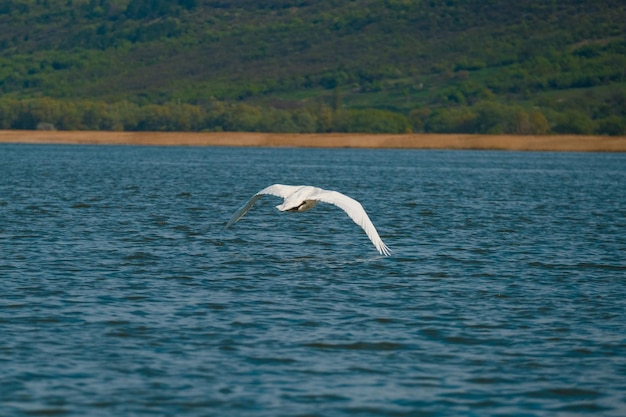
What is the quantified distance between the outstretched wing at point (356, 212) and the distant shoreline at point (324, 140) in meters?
82.4

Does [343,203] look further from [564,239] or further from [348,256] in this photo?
[564,239]

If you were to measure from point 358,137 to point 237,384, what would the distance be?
10743 cm

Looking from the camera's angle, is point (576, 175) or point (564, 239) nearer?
point (564, 239)

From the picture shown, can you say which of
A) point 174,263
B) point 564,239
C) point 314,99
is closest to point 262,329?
point 174,263

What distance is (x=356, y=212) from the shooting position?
22.7 meters

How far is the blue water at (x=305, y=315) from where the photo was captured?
13.1 m

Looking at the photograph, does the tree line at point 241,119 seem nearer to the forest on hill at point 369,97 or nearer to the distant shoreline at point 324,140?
the forest on hill at point 369,97

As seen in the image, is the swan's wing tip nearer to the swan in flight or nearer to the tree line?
the swan in flight

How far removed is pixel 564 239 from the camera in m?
29.3

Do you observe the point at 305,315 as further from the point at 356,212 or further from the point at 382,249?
the point at 382,249

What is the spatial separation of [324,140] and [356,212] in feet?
304

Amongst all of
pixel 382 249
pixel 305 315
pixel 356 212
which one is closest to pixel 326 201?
pixel 356 212

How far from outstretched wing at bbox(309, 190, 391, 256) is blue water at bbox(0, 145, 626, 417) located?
1.97 feet

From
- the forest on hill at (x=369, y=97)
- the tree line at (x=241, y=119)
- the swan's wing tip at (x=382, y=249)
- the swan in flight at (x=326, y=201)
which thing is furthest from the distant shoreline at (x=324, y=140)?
the swan in flight at (x=326, y=201)
